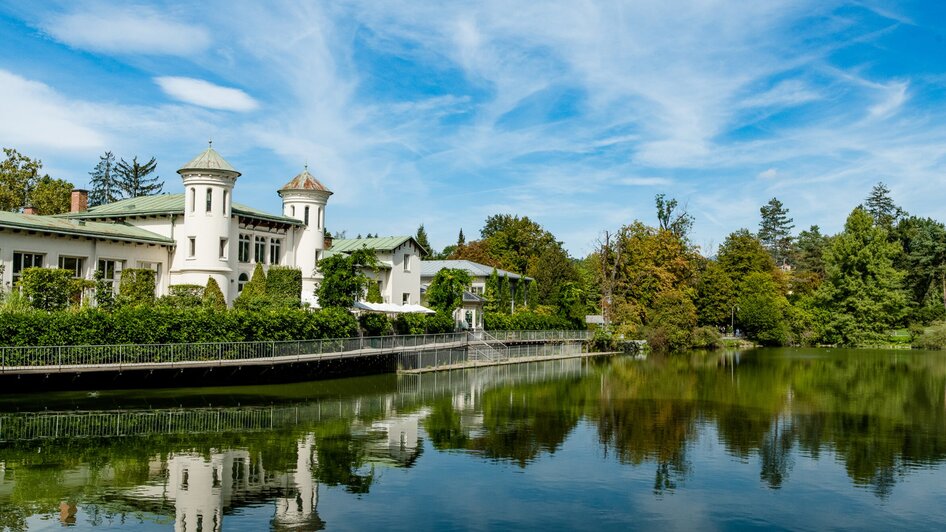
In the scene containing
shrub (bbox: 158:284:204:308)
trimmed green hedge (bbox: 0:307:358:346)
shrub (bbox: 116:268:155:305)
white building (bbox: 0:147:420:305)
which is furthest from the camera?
shrub (bbox: 158:284:204:308)

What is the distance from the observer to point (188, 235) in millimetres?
40438

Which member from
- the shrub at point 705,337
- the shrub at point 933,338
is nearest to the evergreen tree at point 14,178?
the shrub at point 705,337

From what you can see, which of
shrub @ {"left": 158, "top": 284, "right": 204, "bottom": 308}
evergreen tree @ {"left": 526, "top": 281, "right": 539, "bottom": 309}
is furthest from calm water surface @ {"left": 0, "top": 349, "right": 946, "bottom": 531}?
evergreen tree @ {"left": 526, "top": 281, "right": 539, "bottom": 309}

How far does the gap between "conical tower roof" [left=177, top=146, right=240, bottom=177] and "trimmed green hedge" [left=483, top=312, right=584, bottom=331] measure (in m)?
20.9

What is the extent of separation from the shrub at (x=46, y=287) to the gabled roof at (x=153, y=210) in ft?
29.8

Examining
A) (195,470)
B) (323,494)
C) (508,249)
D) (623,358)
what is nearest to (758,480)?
(323,494)

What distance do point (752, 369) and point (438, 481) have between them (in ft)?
120

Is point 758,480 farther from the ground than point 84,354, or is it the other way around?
point 84,354

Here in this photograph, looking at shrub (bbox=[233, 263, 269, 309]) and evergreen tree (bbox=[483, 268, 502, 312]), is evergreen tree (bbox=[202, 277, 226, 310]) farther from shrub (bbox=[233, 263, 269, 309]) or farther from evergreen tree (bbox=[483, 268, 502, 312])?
evergreen tree (bbox=[483, 268, 502, 312])

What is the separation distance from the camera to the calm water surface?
14820mm

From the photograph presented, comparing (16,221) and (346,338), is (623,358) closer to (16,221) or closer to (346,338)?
(346,338)

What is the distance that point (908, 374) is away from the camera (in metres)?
45.9

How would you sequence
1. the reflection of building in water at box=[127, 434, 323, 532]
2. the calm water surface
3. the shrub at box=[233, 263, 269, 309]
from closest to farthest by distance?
the reflection of building in water at box=[127, 434, 323, 532] → the calm water surface → the shrub at box=[233, 263, 269, 309]

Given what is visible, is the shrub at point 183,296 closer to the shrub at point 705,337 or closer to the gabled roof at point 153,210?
the gabled roof at point 153,210
